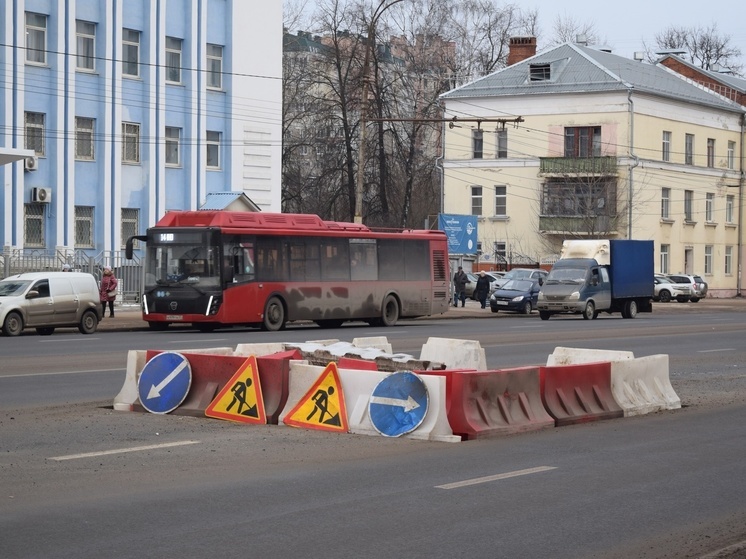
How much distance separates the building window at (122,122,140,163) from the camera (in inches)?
1806

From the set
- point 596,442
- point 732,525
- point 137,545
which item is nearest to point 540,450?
point 596,442

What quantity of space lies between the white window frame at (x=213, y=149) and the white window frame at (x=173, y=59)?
2725 millimetres

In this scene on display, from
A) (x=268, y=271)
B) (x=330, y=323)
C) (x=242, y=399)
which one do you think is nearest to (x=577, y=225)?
(x=330, y=323)

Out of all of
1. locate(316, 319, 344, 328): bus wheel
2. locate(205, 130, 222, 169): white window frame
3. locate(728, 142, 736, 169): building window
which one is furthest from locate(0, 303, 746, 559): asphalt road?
locate(728, 142, 736, 169): building window

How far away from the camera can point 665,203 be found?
72.5 m

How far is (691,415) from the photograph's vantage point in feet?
48.5

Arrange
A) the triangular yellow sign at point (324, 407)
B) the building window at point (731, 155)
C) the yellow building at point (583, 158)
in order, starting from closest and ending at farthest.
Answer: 1. the triangular yellow sign at point (324, 407)
2. the yellow building at point (583, 158)
3. the building window at point (731, 155)

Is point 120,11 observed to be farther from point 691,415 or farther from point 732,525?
point 732,525

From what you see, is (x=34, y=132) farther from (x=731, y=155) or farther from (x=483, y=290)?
(x=731, y=155)

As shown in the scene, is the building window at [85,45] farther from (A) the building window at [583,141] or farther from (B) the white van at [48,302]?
(A) the building window at [583,141]

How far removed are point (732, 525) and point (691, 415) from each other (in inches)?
255

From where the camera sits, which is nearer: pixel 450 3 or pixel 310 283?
pixel 310 283

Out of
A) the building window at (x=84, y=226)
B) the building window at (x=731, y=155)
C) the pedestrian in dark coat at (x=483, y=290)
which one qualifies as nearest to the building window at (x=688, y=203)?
the building window at (x=731, y=155)

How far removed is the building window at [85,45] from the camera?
1732 inches
